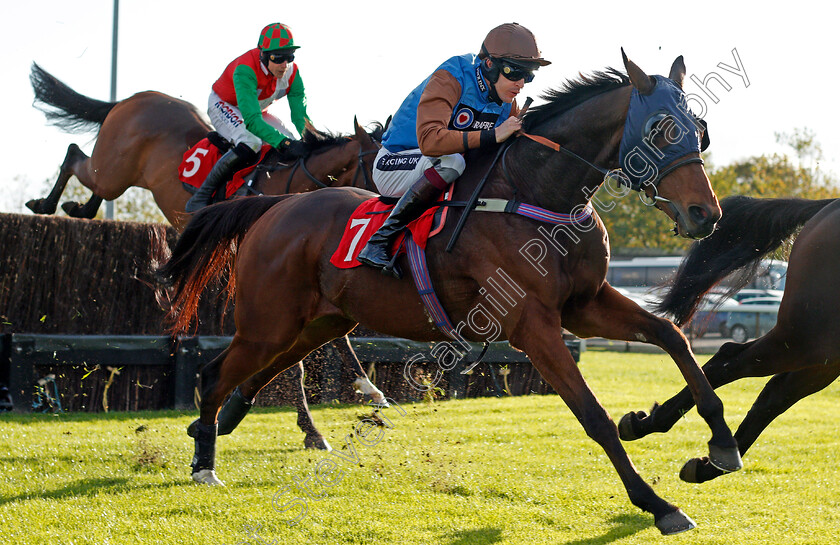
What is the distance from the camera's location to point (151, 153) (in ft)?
26.4

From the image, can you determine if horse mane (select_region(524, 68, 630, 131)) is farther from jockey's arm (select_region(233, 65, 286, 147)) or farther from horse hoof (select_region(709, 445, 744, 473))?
jockey's arm (select_region(233, 65, 286, 147))

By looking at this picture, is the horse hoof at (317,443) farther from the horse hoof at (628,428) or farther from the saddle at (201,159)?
the horse hoof at (628,428)

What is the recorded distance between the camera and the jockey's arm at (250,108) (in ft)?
22.6

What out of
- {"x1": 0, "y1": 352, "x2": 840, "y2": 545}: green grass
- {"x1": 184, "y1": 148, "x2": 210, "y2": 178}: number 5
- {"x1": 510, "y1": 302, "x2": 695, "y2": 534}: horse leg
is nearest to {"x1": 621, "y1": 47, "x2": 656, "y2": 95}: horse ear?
{"x1": 510, "y1": 302, "x2": 695, "y2": 534}: horse leg

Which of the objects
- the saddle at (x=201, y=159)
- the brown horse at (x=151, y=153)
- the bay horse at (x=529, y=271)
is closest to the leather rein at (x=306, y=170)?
the brown horse at (x=151, y=153)

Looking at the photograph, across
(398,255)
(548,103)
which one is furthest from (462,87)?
(398,255)

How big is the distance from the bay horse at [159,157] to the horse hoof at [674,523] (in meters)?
3.53

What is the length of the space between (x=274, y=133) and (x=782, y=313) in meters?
4.10

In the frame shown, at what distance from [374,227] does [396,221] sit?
223 millimetres

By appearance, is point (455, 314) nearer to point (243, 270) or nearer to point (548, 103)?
point (548, 103)

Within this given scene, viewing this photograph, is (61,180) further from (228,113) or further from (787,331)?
(787,331)

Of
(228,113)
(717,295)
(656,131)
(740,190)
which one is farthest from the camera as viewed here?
(740,190)

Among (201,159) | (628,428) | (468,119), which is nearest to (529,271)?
(468,119)

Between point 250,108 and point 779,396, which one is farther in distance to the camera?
point 250,108
